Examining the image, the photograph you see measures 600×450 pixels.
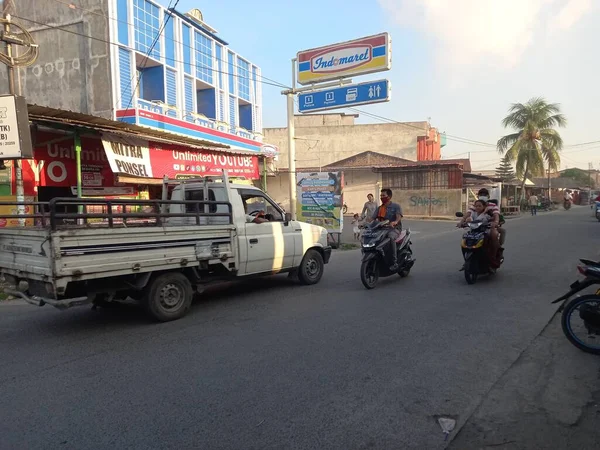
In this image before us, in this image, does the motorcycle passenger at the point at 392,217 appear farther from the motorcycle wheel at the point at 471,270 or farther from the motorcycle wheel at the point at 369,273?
the motorcycle wheel at the point at 471,270

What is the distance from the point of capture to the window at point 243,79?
85.9 feet

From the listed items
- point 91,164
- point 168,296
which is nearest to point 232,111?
point 91,164

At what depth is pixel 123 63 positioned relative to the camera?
60.4ft

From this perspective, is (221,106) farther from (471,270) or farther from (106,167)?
(471,270)

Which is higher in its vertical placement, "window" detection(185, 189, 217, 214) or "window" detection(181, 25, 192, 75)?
"window" detection(181, 25, 192, 75)

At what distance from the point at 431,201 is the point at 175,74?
17.0m

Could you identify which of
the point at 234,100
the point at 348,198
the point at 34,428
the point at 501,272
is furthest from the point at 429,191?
the point at 34,428

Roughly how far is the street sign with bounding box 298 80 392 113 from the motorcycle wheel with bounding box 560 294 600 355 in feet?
36.1

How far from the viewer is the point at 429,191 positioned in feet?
93.8

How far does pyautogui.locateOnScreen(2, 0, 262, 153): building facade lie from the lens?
18.0 meters

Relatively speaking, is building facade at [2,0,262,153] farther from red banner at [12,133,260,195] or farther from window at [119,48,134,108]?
red banner at [12,133,260,195]

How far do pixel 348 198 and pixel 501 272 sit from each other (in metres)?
22.6

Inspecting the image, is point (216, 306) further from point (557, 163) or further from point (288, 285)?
point (557, 163)

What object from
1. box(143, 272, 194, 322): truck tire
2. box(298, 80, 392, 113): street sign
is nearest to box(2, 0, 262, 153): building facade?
box(298, 80, 392, 113): street sign
